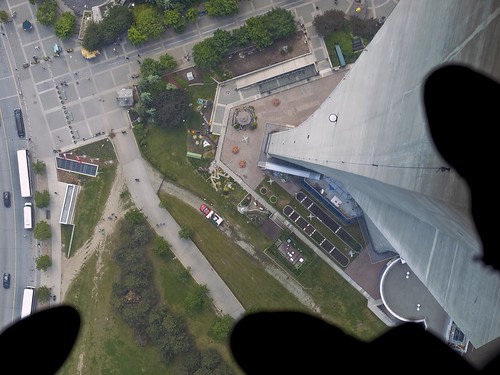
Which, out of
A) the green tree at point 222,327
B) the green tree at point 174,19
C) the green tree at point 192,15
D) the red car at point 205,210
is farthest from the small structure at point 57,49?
the green tree at point 222,327

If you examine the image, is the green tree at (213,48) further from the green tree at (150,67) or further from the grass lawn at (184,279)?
the green tree at (150,67)

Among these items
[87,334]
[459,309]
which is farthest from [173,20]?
[459,309]

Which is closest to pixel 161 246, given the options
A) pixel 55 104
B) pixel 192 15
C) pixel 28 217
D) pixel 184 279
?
pixel 184 279

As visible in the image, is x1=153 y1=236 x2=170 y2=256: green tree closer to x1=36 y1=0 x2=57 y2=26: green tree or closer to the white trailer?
the white trailer

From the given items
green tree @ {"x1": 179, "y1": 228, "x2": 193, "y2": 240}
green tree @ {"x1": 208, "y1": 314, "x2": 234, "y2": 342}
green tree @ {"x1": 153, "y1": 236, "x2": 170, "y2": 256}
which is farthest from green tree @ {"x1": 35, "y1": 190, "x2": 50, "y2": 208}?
green tree @ {"x1": 208, "y1": 314, "x2": 234, "y2": 342}

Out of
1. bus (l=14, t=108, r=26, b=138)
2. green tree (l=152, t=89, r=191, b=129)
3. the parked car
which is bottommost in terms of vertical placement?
the parked car

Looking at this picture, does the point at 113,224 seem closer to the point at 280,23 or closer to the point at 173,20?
the point at 173,20
